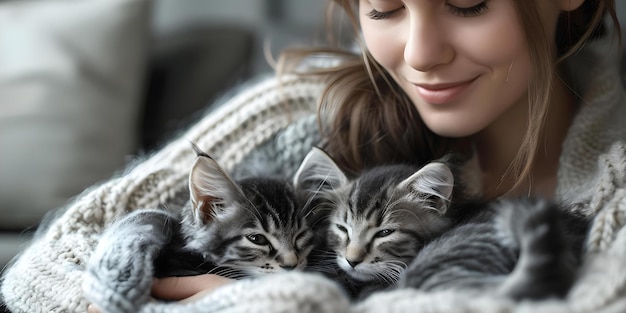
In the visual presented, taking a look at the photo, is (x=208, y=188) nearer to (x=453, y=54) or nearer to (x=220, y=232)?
(x=220, y=232)

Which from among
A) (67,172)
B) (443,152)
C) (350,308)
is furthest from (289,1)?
(350,308)

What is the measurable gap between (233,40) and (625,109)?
1168mm

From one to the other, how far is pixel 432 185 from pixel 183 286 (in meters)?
0.42

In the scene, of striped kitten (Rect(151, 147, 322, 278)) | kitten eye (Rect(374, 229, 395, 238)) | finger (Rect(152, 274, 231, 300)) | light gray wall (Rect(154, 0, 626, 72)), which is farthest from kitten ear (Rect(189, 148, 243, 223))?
light gray wall (Rect(154, 0, 626, 72))

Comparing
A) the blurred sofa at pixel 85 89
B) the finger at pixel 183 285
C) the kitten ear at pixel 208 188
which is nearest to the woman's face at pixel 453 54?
the kitten ear at pixel 208 188

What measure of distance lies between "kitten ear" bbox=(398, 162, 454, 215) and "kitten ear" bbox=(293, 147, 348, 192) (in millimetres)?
128

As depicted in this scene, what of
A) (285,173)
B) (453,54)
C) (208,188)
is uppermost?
(453,54)

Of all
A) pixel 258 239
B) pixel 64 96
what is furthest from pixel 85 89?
pixel 258 239

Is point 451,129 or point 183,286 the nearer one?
point 183,286

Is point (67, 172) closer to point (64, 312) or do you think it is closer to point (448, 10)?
point (64, 312)

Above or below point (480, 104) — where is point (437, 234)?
below

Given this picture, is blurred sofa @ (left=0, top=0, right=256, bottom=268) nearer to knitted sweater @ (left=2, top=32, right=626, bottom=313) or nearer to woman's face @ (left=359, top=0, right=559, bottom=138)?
knitted sweater @ (left=2, top=32, right=626, bottom=313)

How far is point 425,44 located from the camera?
3.45 feet

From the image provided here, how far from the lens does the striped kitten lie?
3.41 ft
